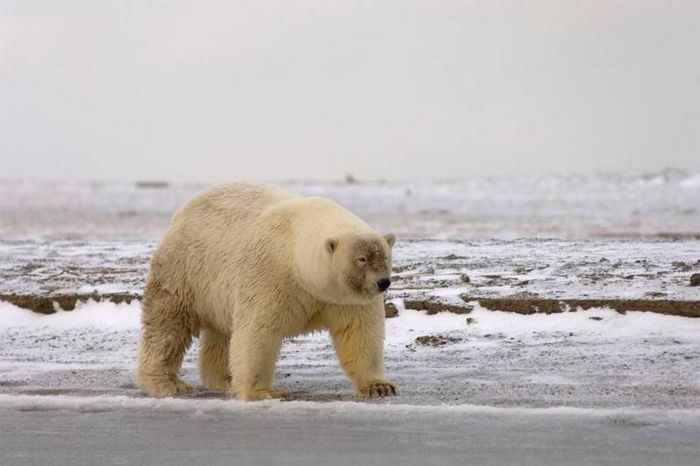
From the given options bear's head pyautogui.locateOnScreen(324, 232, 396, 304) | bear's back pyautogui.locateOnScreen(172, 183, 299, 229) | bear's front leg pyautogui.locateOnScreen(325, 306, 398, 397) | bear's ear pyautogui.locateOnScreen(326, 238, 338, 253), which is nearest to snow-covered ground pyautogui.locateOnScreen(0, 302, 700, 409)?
bear's front leg pyautogui.locateOnScreen(325, 306, 398, 397)

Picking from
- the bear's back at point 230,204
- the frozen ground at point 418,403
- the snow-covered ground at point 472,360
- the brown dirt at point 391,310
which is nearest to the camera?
the frozen ground at point 418,403

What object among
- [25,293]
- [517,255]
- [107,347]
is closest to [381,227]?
[517,255]

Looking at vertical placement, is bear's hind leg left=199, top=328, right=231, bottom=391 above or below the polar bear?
below

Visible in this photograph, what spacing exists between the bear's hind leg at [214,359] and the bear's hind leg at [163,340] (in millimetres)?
144

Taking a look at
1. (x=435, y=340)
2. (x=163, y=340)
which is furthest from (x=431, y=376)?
(x=163, y=340)

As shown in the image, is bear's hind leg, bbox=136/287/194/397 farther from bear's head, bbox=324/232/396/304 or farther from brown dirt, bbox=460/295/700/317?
brown dirt, bbox=460/295/700/317

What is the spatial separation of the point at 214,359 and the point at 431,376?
146 centimetres

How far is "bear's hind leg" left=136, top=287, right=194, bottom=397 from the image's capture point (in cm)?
757

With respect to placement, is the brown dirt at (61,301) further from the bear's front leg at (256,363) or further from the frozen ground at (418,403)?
the bear's front leg at (256,363)

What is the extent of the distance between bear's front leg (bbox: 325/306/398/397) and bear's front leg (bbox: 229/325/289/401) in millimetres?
384

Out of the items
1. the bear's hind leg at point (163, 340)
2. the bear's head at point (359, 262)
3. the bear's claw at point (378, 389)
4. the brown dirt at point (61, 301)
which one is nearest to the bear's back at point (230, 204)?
the bear's hind leg at point (163, 340)

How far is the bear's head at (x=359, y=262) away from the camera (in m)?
6.42

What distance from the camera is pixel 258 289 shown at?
22.7 feet

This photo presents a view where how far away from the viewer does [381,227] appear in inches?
893
